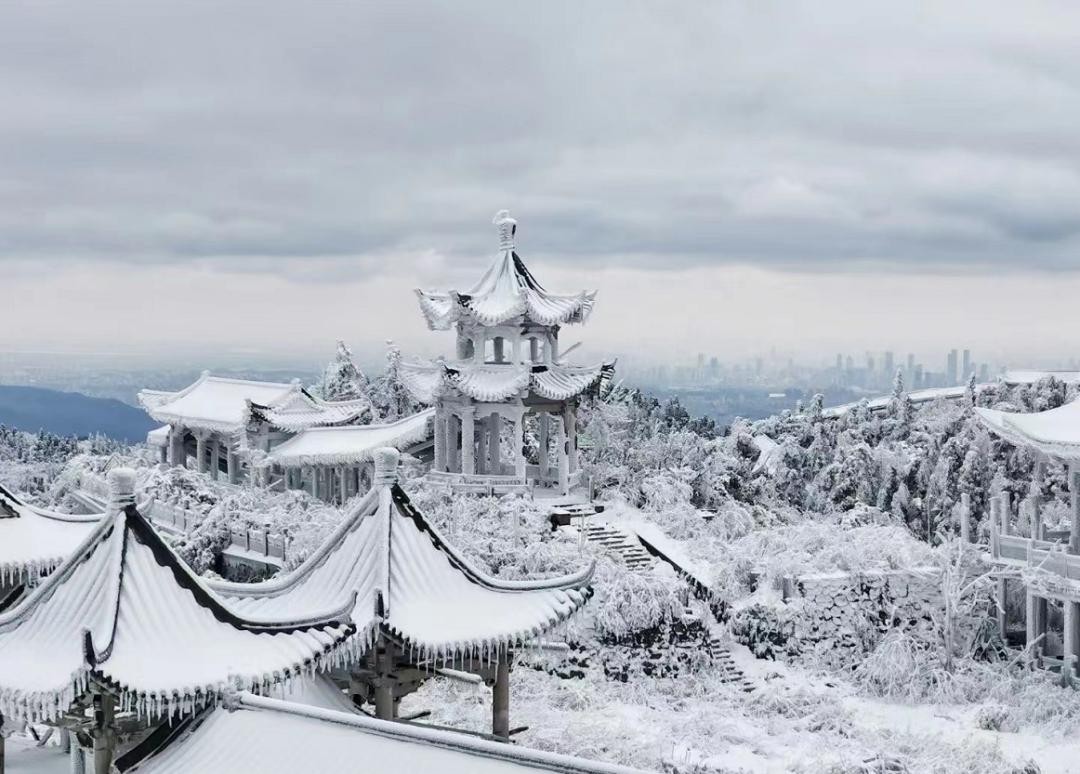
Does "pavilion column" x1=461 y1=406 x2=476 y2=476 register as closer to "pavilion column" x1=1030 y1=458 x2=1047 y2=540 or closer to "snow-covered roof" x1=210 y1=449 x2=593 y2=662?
"pavilion column" x1=1030 y1=458 x2=1047 y2=540

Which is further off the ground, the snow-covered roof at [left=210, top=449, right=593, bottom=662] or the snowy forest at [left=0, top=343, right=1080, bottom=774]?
the snow-covered roof at [left=210, top=449, right=593, bottom=662]

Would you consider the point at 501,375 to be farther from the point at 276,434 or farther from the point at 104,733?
the point at 104,733

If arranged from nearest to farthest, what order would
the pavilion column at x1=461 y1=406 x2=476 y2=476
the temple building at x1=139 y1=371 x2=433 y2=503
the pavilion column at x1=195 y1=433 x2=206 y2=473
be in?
1. the pavilion column at x1=461 y1=406 x2=476 y2=476
2. the temple building at x1=139 y1=371 x2=433 y2=503
3. the pavilion column at x1=195 y1=433 x2=206 y2=473

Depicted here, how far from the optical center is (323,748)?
7.45 meters

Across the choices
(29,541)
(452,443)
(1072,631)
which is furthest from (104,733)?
(452,443)

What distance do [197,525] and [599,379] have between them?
834 cm

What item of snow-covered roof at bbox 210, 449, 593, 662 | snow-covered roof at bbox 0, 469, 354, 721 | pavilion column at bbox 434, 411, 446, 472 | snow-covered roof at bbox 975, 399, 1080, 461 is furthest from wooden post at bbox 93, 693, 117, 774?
pavilion column at bbox 434, 411, 446, 472

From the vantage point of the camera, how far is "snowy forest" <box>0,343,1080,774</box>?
15016mm

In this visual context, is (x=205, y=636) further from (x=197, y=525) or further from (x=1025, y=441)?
(x=197, y=525)

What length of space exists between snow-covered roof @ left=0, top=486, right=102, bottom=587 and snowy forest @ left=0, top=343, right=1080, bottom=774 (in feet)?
17.9

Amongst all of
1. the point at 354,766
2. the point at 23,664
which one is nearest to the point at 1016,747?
the point at 354,766

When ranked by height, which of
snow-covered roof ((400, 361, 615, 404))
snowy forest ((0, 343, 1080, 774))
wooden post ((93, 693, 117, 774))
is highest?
snow-covered roof ((400, 361, 615, 404))

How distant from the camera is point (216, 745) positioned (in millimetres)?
7859

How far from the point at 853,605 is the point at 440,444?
9104 millimetres
